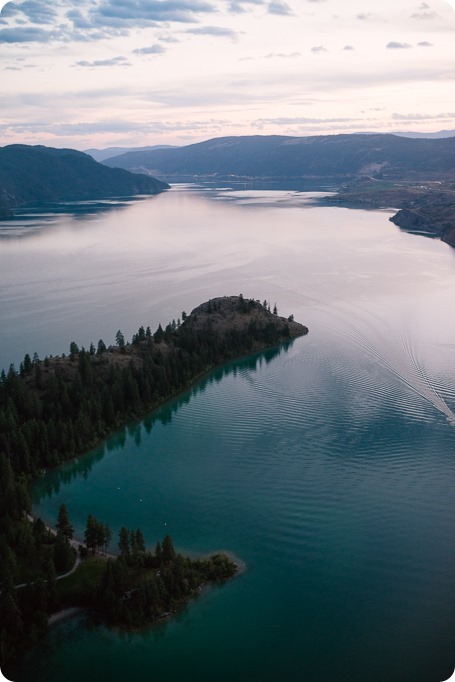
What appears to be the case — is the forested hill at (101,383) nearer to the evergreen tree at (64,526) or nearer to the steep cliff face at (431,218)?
the evergreen tree at (64,526)

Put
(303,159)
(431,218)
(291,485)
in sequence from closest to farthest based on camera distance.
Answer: (291,485) → (431,218) → (303,159)

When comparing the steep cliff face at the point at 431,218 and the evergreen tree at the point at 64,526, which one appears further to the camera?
the steep cliff face at the point at 431,218

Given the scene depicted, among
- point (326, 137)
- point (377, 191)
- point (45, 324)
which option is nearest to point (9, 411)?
point (45, 324)

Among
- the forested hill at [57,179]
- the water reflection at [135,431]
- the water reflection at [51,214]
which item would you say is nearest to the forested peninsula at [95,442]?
the water reflection at [135,431]

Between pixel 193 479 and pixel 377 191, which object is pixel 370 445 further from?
pixel 377 191

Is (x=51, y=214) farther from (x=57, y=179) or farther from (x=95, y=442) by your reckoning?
(x=95, y=442)

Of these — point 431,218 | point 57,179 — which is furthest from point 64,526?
point 57,179
